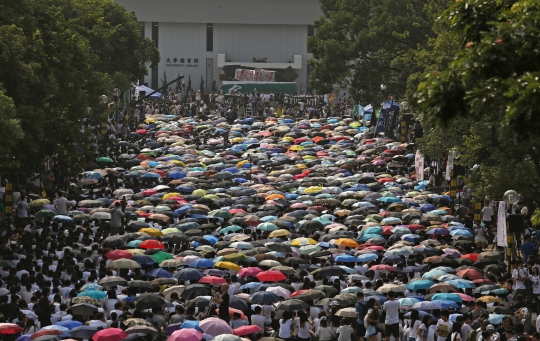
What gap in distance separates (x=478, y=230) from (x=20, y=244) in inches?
502

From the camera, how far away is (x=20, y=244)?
2927 centimetres

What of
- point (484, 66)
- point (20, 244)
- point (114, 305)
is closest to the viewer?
point (484, 66)

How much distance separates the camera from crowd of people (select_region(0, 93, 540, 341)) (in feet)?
73.8

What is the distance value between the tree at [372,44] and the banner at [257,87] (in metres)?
19.8

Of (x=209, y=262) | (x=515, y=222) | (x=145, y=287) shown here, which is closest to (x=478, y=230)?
(x=515, y=222)

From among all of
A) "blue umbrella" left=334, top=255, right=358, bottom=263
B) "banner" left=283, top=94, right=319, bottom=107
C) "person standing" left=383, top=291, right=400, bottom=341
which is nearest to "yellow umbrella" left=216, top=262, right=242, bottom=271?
"blue umbrella" left=334, top=255, right=358, bottom=263

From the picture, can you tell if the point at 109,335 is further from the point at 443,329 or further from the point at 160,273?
the point at 160,273

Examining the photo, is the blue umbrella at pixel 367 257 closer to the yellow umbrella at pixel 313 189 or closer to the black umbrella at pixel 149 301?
the black umbrella at pixel 149 301

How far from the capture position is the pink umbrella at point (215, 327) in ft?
67.9

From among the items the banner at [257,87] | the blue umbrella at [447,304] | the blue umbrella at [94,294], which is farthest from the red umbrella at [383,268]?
the banner at [257,87]

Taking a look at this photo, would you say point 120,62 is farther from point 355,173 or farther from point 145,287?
point 145,287

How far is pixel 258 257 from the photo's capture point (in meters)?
28.6

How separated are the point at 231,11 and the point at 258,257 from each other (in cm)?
6698

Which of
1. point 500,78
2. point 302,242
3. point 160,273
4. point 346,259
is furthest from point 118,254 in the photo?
point 500,78
